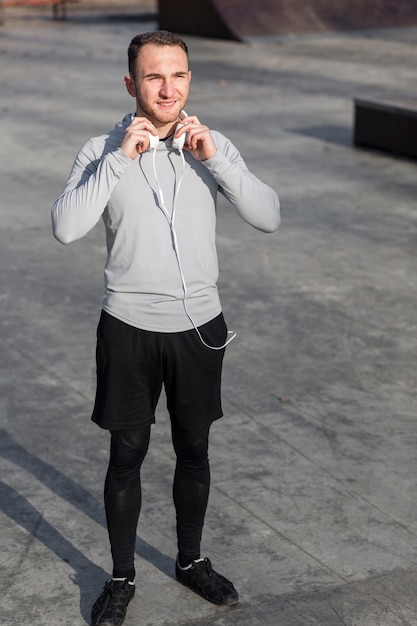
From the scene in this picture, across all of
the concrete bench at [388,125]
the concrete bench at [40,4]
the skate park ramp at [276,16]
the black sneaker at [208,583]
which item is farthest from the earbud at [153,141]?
the concrete bench at [40,4]

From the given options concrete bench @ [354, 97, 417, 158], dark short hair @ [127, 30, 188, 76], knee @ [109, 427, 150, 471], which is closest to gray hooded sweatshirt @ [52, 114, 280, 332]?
dark short hair @ [127, 30, 188, 76]

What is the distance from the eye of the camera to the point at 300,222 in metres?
9.93

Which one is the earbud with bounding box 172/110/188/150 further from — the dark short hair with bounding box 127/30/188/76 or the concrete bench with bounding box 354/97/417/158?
the concrete bench with bounding box 354/97/417/158

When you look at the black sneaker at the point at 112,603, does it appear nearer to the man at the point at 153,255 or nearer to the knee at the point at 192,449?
the man at the point at 153,255

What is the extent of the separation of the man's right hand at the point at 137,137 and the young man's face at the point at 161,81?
2.2 inches

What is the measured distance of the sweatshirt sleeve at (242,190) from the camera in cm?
380

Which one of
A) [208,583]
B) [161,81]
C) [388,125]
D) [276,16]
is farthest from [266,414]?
[276,16]

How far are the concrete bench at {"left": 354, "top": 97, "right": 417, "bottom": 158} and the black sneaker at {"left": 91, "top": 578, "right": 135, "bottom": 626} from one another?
9069 mm

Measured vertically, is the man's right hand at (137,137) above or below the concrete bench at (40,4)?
above

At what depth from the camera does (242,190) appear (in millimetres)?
3873

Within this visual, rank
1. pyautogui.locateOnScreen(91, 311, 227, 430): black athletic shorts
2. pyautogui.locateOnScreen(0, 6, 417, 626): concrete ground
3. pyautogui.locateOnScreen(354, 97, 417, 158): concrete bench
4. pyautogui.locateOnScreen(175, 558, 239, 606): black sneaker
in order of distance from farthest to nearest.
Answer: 1. pyautogui.locateOnScreen(354, 97, 417, 158): concrete bench
2. pyautogui.locateOnScreen(0, 6, 417, 626): concrete ground
3. pyautogui.locateOnScreen(175, 558, 239, 606): black sneaker
4. pyautogui.locateOnScreen(91, 311, 227, 430): black athletic shorts

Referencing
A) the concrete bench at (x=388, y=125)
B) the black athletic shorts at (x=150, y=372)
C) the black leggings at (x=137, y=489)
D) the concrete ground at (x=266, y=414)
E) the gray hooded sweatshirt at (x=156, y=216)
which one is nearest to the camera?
the gray hooded sweatshirt at (x=156, y=216)

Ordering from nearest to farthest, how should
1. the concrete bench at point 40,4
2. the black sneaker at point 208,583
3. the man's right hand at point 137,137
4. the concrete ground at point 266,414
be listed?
the man's right hand at point 137,137 → the black sneaker at point 208,583 → the concrete ground at point 266,414 → the concrete bench at point 40,4

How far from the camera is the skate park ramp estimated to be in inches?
876
